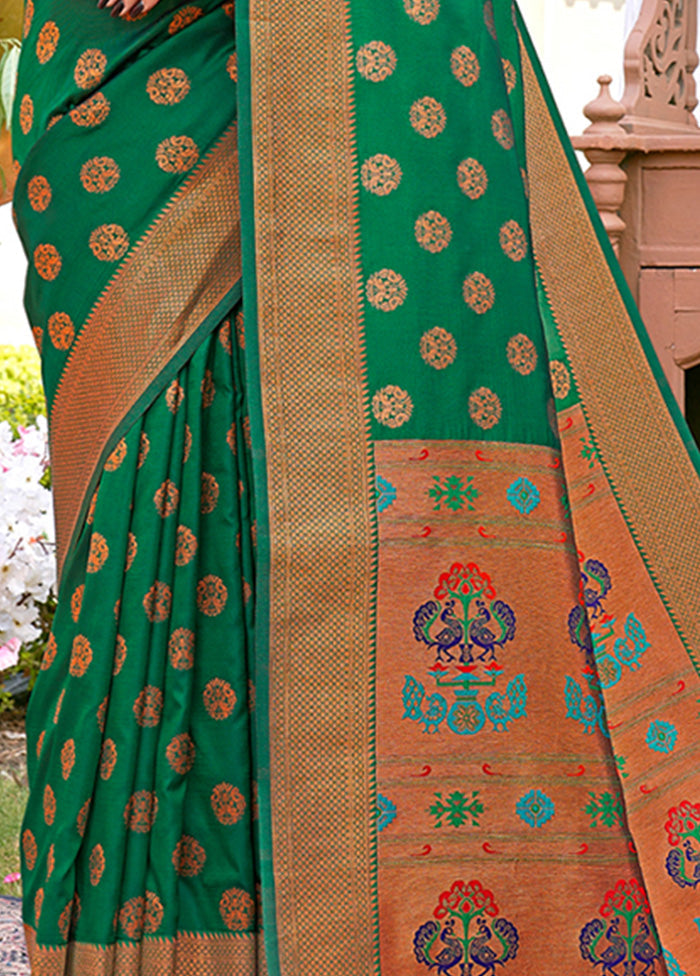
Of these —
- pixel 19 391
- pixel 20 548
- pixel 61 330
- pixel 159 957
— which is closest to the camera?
pixel 159 957

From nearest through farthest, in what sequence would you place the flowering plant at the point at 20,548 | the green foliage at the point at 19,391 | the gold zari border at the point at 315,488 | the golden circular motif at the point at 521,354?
the gold zari border at the point at 315,488, the golden circular motif at the point at 521,354, the flowering plant at the point at 20,548, the green foliage at the point at 19,391

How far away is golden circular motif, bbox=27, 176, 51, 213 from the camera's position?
3.67 feet

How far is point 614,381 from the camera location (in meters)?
1.20

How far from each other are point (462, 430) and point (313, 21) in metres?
0.40

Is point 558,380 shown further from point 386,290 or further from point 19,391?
point 19,391

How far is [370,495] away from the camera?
1058 millimetres

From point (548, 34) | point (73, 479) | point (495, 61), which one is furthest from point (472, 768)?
point (548, 34)

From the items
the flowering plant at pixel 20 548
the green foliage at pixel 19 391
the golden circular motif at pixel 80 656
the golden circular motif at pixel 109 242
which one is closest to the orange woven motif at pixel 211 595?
the golden circular motif at pixel 80 656

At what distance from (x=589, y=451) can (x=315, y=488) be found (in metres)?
0.29

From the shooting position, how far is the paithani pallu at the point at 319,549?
40.8 inches

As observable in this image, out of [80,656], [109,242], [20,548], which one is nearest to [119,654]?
[80,656]

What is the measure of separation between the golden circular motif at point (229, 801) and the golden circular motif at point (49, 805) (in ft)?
0.49

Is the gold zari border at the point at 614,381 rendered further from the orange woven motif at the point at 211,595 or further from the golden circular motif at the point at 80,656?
the golden circular motif at the point at 80,656

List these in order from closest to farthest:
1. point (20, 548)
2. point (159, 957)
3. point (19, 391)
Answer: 1. point (159, 957)
2. point (20, 548)
3. point (19, 391)
